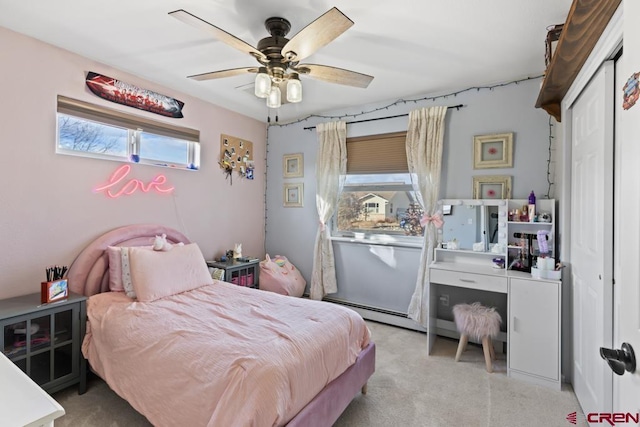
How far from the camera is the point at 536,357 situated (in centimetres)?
246

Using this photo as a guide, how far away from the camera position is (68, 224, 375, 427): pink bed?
4.84 feet

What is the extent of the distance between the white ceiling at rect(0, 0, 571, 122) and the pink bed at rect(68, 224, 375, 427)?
1.72 metres

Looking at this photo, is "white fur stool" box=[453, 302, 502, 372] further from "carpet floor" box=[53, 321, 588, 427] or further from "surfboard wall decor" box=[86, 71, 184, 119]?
"surfboard wall decor" box=[86, 71, 184, 119]

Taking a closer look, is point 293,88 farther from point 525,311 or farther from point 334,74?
point 525,311

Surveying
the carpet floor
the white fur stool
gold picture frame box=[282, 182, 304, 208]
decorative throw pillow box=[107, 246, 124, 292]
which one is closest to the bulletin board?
gold picture frame box=[282, 182, 304, 208]

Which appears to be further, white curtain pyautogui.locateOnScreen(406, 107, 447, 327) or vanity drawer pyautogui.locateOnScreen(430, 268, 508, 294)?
white curtain pyautogui.locateOnScreen(406, 107, 447, 327)

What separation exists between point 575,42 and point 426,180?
178 centimetres

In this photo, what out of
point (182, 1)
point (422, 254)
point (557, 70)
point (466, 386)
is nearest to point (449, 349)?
point (466, 386)

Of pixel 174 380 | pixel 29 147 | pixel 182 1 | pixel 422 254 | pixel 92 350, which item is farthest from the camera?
pixel 422 254

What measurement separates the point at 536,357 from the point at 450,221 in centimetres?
133

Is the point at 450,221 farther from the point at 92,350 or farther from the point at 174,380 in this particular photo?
the point at 92,350

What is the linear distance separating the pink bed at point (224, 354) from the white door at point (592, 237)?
4.45ft

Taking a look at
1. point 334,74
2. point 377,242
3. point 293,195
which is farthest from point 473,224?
point 293,195

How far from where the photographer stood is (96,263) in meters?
2.67
